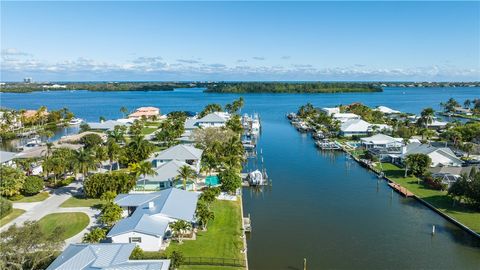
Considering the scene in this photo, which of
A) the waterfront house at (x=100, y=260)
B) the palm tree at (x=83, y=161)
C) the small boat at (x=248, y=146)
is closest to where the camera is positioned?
the waterfront house at (x=100, y=260)

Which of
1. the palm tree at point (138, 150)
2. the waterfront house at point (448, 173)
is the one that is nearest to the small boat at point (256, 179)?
the palm tree at point (138, 150)

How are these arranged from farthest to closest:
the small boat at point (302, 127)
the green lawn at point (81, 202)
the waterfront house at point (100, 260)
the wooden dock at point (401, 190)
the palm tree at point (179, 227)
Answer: the small boat at point (302, 127), the wooden dock at point (401, 190), the green lawn at point (81, 202), the palm tree at point (179, 227), the waterfront house at point (100, 260)

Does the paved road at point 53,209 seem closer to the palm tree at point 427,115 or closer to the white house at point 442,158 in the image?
the white house at point 442,158

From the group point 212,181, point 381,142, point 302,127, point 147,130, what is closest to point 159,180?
point 212,181

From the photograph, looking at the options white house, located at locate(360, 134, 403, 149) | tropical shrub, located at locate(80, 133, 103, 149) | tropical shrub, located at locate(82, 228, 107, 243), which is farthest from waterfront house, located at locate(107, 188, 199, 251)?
white house, located at locate(360, 134, 403, 149)

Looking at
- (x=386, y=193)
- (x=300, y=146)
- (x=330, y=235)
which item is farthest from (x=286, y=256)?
(x=300, y=146)

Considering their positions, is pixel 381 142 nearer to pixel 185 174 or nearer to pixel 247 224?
pixel 185 174
